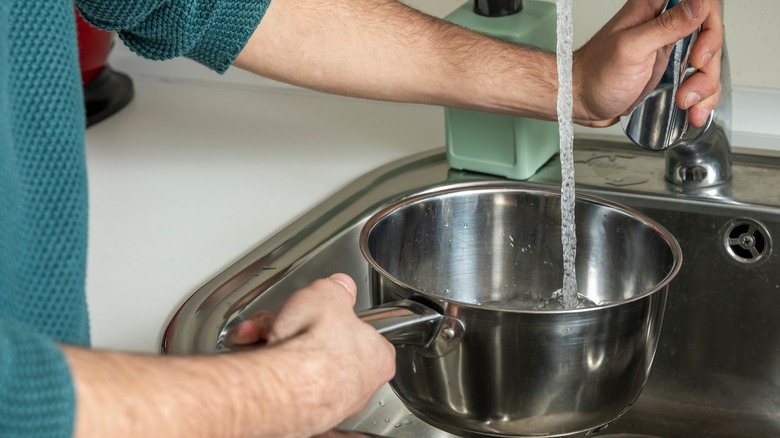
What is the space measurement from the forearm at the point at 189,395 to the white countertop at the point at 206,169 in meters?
0.33

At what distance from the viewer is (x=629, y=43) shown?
82cm

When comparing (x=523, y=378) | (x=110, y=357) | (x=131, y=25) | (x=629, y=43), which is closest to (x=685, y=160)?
(x=629, y=43)

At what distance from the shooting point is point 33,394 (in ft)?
Result: 1.38

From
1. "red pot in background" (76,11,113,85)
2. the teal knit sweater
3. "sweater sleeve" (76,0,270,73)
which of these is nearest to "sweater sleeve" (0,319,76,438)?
the teal knit sweater

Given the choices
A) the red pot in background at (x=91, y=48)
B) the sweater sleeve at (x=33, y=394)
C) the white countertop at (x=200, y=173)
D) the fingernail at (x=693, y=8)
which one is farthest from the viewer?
the red pot in background at (x=91, y=48)

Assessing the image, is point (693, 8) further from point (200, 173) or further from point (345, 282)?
Result: point (200, 173)

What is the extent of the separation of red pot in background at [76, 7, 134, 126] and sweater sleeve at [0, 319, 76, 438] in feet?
2.55

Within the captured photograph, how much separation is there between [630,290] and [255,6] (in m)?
0.38

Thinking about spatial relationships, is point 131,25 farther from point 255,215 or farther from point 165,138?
point 165,138

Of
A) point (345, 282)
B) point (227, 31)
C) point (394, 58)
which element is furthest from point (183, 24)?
point (345, 282)

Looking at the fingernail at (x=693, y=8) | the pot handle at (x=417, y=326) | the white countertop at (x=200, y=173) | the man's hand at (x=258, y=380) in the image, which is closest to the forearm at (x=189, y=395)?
the man's hand at (x=258, y=380)

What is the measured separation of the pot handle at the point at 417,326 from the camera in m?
0.62

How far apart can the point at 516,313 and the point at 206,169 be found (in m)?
0.54

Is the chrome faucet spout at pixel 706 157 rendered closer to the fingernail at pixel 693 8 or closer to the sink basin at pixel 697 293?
the sink basin at pixel 697 293
